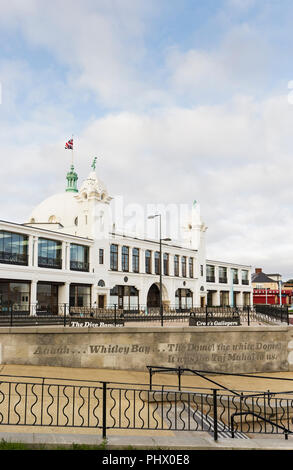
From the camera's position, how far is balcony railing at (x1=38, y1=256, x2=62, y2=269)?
37750 mm

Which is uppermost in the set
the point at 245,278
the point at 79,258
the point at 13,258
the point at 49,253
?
the point at 49,253

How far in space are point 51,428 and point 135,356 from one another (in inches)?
361

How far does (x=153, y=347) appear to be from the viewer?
17.8 metres

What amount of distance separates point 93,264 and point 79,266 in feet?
6.13

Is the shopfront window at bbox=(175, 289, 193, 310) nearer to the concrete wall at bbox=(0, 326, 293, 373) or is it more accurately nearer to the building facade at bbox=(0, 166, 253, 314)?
the building facade at bbox=(0, 166, 253, 314)

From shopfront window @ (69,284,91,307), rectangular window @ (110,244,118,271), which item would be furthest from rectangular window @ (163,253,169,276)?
shopfront window @ (69,284,91,307)

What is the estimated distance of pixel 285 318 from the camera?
22406mm

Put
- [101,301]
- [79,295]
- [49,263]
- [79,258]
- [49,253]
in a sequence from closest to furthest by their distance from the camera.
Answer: [49,263]
[49,253]
[79,295]
[79,258]
[101,301]

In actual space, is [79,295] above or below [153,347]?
above

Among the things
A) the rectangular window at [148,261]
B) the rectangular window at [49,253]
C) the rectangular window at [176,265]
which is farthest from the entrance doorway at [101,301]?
the rectangular window at [176,265]

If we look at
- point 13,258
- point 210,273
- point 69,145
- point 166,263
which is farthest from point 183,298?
point 13,258

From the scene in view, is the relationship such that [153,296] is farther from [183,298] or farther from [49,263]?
[49,263]
